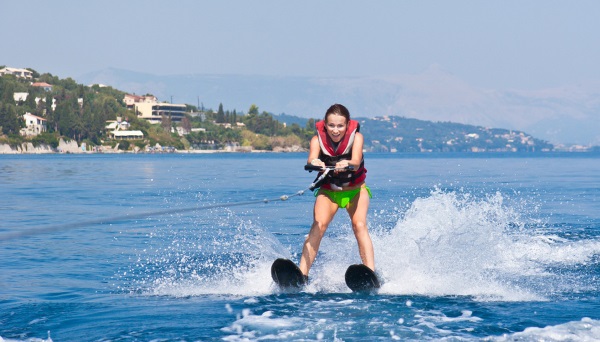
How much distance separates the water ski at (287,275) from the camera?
852 centimetres

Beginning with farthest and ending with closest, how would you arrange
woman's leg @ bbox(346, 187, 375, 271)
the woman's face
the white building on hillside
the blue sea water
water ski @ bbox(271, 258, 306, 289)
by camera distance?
the white building on hillside → woman's leg @ bbox(346, 187, 375, 271) → the woman's face → water ski @ bbox(271, 258, 306, 289) → the blue sea water

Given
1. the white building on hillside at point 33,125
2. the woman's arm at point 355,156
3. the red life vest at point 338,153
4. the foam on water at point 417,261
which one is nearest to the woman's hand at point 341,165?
the woman's arm at point 355,156

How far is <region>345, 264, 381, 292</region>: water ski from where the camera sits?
8.48 meters

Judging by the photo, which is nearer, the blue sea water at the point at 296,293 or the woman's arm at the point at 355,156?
the blue sea water at the point at 296,293

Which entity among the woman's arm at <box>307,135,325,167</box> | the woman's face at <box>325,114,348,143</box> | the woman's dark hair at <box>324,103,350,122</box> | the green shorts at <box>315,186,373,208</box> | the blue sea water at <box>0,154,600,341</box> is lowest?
the blue sea water at <box>0,154,600,341</box>

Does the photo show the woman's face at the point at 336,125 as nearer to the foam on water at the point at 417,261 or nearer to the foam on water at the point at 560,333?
the foam on water at the point at 417,261

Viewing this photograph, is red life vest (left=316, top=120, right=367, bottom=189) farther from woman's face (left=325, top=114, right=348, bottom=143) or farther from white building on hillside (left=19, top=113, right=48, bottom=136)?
white building on hillside (left=19, top=113, right=48, bottom=136)

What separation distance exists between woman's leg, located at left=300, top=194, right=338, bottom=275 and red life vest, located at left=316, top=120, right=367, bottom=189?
209 millimetres

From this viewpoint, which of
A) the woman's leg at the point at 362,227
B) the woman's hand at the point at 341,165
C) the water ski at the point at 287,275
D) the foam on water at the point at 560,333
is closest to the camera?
the foam on water at the point at 560,333

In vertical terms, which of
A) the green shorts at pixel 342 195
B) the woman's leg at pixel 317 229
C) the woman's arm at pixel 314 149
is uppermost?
the woman's arm at pixel 314 149

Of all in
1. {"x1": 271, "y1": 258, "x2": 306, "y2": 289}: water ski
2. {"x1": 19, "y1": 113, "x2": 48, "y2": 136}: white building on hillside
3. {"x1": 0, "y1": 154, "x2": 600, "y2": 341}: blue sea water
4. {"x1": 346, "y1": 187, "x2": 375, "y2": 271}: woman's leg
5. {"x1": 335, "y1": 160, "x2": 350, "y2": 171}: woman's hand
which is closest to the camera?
{"x1": 0, "y1": 154, "x2": 600, "y2": 341}: blue sea water

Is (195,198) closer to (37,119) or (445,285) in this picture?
(445,285)

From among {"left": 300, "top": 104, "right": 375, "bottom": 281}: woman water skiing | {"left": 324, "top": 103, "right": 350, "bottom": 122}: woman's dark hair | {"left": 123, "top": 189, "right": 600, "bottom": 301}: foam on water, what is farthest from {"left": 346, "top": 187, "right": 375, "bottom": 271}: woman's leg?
{"left": 324, "top": 103, "right": 350, "bottom": 122}: woman's dark hair

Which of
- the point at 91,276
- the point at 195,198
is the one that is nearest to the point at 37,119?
the point at 195,198
